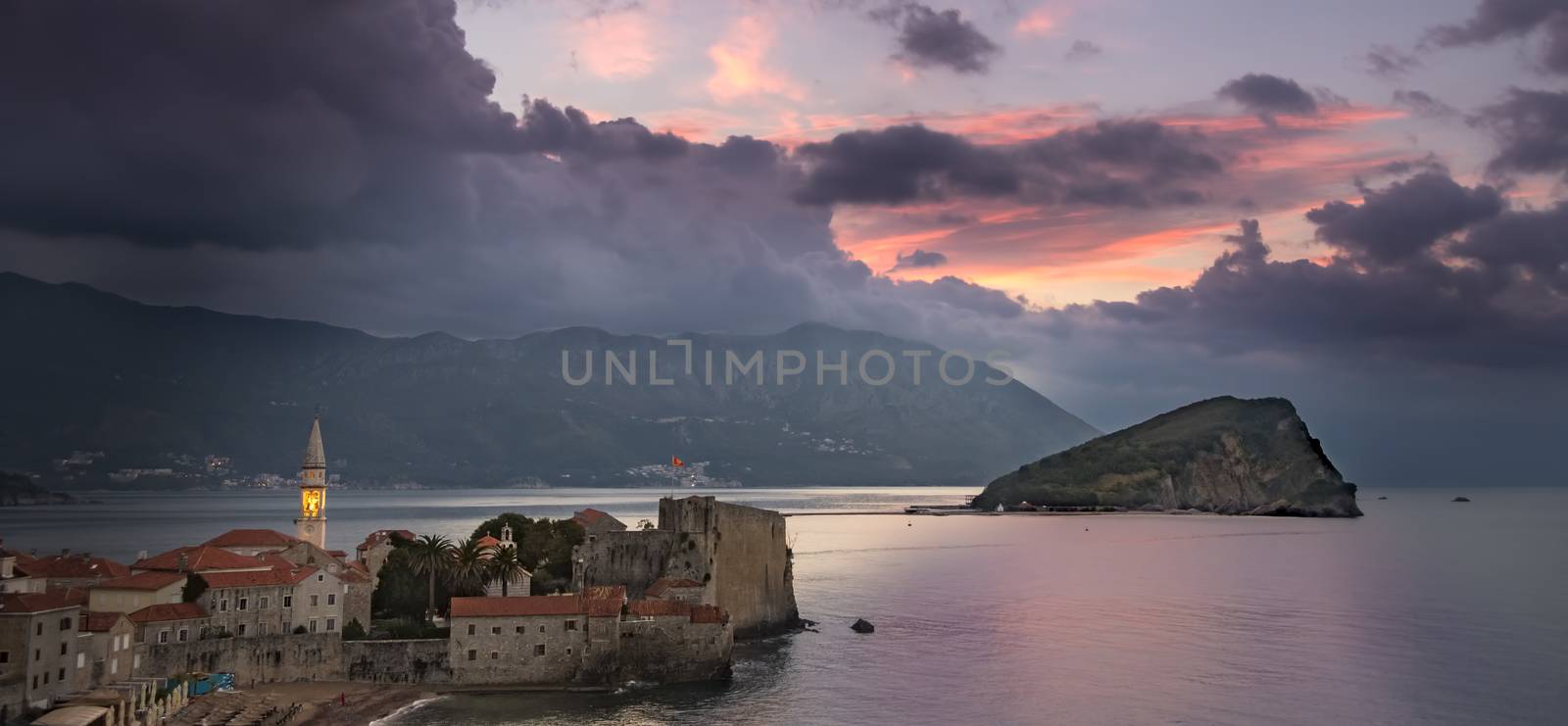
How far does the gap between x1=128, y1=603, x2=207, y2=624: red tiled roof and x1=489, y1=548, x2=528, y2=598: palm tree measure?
712 inches

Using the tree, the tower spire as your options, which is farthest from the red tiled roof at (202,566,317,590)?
the tower spire

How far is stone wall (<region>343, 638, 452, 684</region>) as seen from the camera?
6625 centimetres

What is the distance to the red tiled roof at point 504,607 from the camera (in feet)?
219

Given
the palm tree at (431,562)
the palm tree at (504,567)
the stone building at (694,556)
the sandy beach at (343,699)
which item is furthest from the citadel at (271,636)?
the palm tree at (504,567)

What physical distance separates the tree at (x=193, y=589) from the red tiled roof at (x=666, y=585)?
2620cm

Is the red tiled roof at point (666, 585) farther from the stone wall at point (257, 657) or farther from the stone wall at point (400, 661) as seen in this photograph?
the stone wall at point (257, 657)

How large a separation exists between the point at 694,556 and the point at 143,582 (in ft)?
107

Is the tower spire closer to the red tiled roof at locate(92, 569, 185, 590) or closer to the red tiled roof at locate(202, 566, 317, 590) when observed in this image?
the red tiled roof at locate(92, 569, 185, 590)

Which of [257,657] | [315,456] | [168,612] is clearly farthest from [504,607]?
[315,456]

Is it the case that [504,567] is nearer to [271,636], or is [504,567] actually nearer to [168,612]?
[271,636]

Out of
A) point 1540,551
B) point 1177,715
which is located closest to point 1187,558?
point 1540,551

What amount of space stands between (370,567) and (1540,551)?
19799cm

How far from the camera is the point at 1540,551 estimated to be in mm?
199875

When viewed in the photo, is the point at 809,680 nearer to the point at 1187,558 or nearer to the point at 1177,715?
the point at 1177,715
